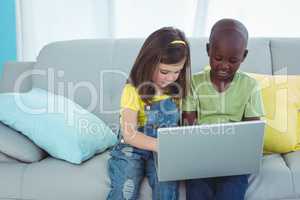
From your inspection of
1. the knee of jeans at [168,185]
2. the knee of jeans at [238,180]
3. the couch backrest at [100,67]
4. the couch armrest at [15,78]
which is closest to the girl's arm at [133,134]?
the knee of jeans at [168,185]

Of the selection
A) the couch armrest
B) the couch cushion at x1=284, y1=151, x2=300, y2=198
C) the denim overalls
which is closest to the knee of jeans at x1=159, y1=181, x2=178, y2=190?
the denim overalls

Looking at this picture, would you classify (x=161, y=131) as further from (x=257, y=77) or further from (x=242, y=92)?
(x=257, y=77)

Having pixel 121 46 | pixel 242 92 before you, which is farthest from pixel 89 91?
pixel 242 92

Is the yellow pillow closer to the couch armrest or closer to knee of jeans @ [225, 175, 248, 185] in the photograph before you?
knee of jeans @ [225, 175, 248, 185]

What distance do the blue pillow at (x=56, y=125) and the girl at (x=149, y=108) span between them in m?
0.10

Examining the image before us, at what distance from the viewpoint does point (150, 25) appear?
93.8 inches

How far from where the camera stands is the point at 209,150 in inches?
48.8

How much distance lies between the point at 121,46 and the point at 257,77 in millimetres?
605

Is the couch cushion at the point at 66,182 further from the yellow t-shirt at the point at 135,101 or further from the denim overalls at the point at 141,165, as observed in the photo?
the yellow t-shirt at the point at 135,101

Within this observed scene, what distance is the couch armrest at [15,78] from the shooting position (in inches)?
77.1

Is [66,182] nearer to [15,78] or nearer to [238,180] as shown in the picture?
[238,180]

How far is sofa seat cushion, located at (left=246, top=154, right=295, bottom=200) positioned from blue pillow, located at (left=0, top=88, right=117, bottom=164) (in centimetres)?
56

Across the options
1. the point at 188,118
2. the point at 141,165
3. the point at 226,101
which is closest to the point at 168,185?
the point at 141,165

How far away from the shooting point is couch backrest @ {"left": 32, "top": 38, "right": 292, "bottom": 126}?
6.10 feet
